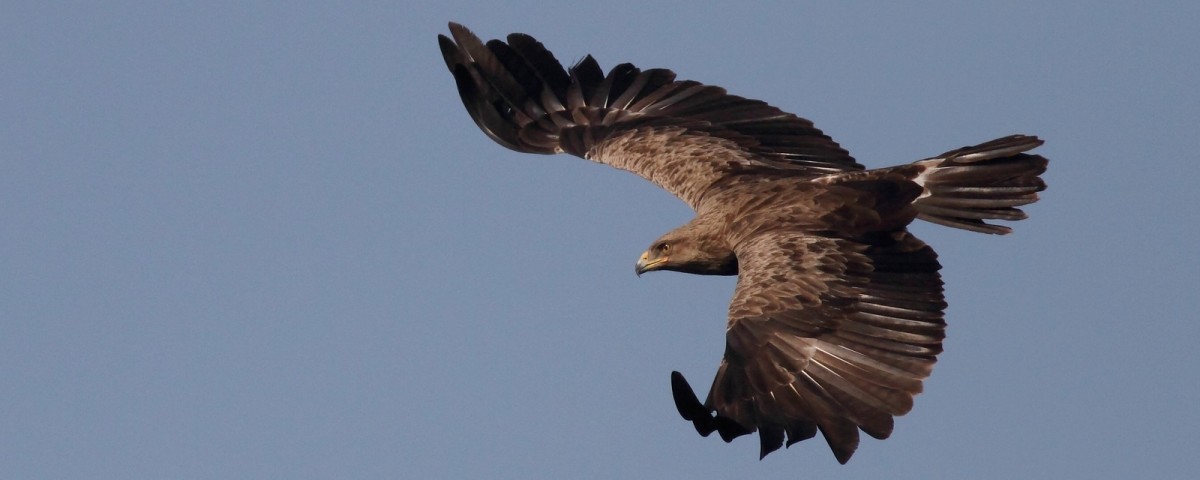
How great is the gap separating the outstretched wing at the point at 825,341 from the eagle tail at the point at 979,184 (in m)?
0.73

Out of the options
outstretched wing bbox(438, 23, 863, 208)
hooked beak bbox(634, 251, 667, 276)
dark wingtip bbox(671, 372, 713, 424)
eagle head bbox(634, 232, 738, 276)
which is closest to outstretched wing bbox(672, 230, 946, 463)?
dark wingtip bbox(671, 372, 713, 424)

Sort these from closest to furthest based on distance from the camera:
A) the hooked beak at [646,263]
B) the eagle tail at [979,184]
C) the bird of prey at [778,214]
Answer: the bird of prey at [778,214] < the eagle tail at [979,184] < the hooked beak at [646,263]

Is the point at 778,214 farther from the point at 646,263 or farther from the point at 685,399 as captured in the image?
the point at 685,399

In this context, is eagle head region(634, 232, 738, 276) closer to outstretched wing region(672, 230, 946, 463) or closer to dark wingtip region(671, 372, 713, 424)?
outstretched wing region(672, 230, 946, 463)

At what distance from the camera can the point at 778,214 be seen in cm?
1298

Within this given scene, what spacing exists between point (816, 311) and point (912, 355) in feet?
2.44

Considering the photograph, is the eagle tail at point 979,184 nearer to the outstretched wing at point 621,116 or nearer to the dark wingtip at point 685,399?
the outstretched wing at point 621,116

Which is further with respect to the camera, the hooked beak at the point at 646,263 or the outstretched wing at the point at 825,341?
the hooked beak at the point at 646,263

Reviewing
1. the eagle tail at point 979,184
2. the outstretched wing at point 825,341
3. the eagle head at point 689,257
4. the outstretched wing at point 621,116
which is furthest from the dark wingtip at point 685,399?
the outstretched wing at point 621,116

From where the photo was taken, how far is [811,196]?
42.8 feet

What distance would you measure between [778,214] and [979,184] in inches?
58.6

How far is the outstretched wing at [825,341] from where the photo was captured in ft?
36.4

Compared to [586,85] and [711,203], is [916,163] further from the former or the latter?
[586,85]

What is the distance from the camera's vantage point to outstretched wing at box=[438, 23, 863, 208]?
48.6 feet
